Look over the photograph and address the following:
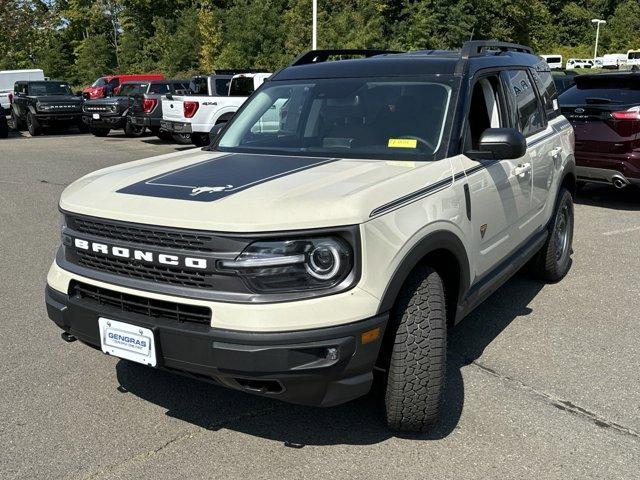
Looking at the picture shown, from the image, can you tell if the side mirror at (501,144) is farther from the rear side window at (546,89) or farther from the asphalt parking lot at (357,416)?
the rear side window at (546,89)

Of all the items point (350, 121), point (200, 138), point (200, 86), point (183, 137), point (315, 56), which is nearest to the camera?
point (350, 121)

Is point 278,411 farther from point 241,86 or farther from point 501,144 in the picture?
point 241,86

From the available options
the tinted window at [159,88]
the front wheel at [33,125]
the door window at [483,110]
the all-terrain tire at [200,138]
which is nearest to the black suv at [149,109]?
the tinted window at [159,88]

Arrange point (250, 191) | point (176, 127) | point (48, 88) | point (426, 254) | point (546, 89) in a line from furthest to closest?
point (48, 88)
point (176, 127)
point (546, 89)
point (426, 254)
point (250, 191)

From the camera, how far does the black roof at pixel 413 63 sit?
393cm

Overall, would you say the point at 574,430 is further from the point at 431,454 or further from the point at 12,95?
the point at 12,95

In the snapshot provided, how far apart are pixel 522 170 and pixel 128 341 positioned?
280 cm

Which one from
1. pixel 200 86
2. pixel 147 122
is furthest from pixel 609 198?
pixel 147 122

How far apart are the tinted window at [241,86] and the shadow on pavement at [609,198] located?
8.19 meters

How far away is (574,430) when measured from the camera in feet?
10.6

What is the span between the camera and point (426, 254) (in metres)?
3.10

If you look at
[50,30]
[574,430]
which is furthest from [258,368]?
[50,30]

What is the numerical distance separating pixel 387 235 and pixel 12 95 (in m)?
24.0

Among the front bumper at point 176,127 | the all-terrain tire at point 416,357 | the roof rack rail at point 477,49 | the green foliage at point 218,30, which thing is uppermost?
the green foliage at point 218,30
